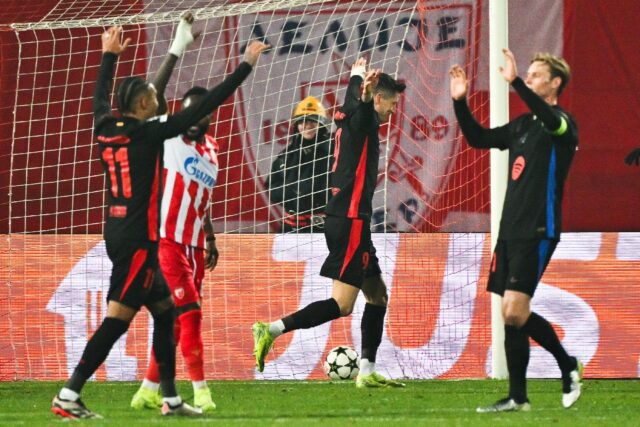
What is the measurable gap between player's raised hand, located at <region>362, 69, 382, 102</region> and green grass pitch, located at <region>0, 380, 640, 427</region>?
1848 mm

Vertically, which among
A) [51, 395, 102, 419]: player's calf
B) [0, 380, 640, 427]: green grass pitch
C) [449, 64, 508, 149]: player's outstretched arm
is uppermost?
[449, 64, 508, 149]: player's outstretched arm

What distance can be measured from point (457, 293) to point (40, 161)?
12.4 ft

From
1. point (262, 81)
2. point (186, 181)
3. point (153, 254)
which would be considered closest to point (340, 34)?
point (262, 81)

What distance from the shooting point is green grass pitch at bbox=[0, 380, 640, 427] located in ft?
22.2

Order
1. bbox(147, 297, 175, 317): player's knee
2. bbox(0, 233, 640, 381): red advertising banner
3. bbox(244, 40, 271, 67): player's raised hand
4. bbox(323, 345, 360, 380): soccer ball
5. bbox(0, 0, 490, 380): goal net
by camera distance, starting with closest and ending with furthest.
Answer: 1. bbox(244, 40, 271, 67): player's raised hand
2. bbox(147, 297, 175, 317): player's knee
3. bbox(323, 345, 360, 380): soccer ball
4. bbox(0, 233, 640, 381): red advertising banner
5. bbox(0, 0, 490, 380): goal net

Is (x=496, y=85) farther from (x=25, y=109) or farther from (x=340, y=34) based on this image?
(x=25, y=109)

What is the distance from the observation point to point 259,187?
11.5 meters

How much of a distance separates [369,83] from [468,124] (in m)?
1.09

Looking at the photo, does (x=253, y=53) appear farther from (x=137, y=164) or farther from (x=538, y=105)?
(x=538, y=105)

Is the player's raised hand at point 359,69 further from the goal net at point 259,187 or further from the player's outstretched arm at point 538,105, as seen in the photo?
the player's outstretched arm at point 538,105

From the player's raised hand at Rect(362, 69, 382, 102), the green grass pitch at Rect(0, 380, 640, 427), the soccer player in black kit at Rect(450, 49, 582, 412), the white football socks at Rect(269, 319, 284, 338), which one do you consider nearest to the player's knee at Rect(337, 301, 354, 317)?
the white football socks at Rect(269, 319, 284, 338)

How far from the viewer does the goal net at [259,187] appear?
1061cm

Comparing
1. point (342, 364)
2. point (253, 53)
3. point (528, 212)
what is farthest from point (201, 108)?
point (342, 364)

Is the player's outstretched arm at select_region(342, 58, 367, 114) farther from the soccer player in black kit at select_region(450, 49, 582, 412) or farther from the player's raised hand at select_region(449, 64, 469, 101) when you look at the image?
the soccer player in black kit at select_region(450, 49, 582, 412)
